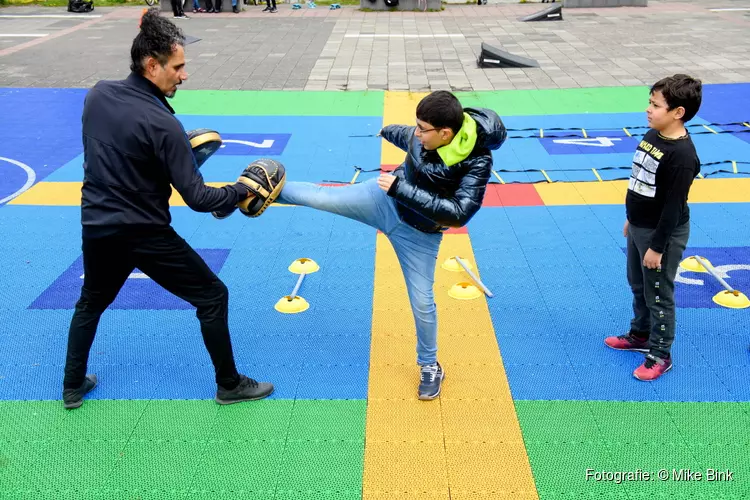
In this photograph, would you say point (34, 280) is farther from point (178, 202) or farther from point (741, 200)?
point (741, 200)

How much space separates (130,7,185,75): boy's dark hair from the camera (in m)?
3.51

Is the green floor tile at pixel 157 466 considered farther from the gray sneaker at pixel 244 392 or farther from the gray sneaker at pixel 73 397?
the gray sneaker at pixel 73 397

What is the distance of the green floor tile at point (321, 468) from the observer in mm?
3643

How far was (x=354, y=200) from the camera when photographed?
4160 mm

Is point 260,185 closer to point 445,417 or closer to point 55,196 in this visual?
point 445,417

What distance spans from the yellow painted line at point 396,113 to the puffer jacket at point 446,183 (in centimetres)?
507

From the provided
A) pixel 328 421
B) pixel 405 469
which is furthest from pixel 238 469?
pixel 405 469

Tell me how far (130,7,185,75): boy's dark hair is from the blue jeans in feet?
3.64

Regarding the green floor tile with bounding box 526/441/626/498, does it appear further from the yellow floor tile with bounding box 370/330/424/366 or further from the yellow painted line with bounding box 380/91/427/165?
the yellow painted line with bounding box 380/91/427/165

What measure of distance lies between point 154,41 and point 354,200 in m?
1.44

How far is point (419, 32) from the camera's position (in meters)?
20.1

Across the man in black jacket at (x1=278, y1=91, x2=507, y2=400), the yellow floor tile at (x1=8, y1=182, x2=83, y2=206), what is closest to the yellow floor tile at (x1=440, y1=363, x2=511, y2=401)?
the man in black jacket at (x1=278, y1=91, x2=507, y2=400)

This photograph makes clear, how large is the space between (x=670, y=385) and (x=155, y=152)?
3.52 meters

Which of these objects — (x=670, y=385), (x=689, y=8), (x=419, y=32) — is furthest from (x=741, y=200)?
(x=689, y=8)
